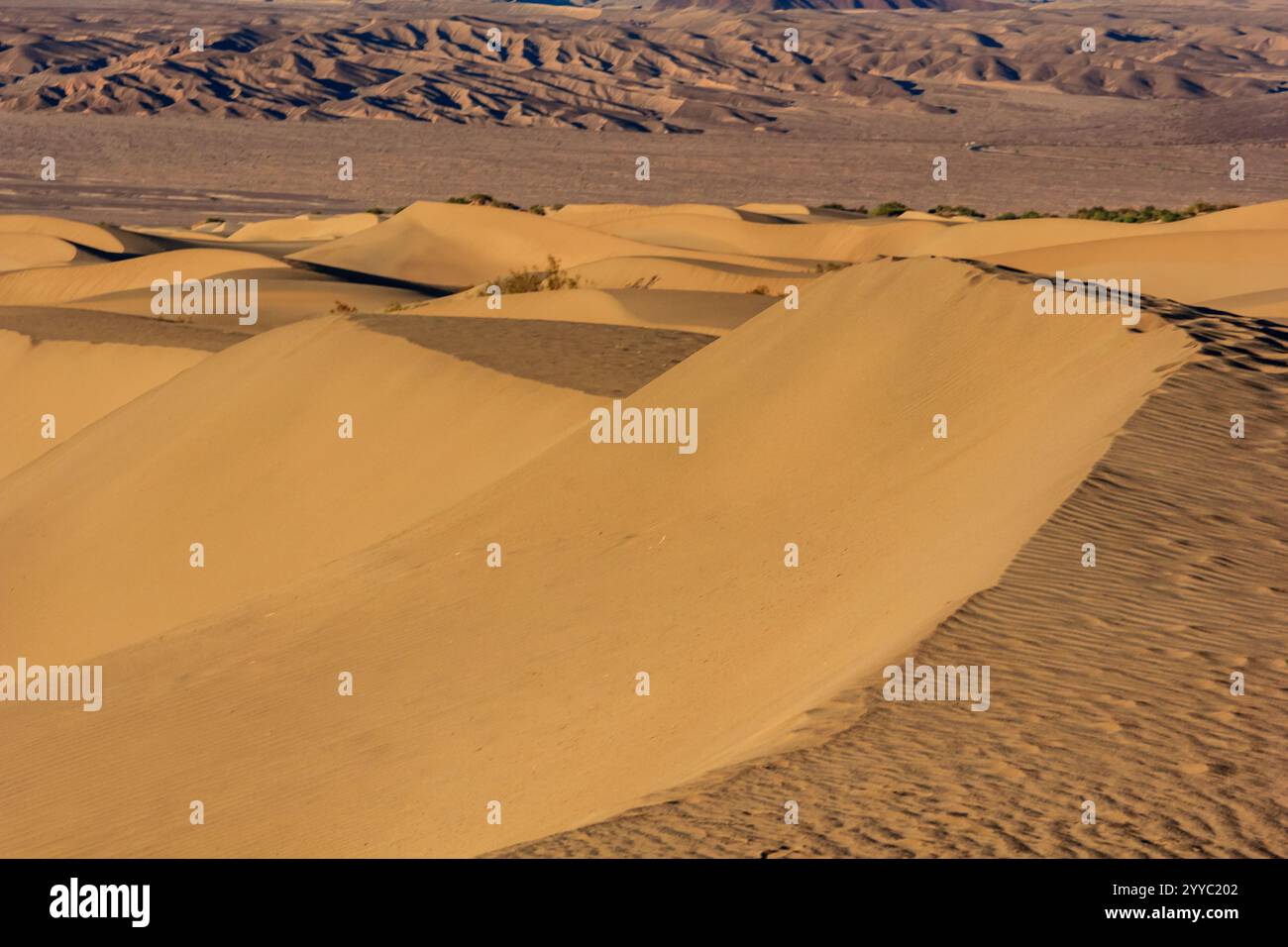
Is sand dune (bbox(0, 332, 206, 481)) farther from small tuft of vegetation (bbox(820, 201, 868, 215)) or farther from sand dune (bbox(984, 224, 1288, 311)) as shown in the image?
small tuft of vegetation (bbox(820, 201, 868, 215))

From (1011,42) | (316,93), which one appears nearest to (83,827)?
(316,93)

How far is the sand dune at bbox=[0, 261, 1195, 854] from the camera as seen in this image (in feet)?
27.1

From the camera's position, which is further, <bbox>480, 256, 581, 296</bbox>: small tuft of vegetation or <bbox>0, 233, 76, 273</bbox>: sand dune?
<bbox>0, 233, 76, 273</bbox>: sand dune

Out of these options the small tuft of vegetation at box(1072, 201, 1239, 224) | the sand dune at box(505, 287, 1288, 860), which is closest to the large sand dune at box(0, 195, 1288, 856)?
the sand dune at box(505, 287, 1288, 860)

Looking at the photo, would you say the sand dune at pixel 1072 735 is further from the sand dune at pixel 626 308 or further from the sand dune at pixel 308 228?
the sand dune at pixel 308 228

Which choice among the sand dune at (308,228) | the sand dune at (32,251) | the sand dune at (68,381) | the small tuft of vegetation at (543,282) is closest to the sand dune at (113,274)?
the sand dune at (32,251)

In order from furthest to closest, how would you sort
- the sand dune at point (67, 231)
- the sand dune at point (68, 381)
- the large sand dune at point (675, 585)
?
the sand dune at point (67, 231), the sand dune at point (68, 381), the large sand dune at point (675, 585)

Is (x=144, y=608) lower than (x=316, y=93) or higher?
lower

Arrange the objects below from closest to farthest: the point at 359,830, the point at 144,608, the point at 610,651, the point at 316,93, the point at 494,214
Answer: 1. the point at 359,830
2. the point at 610,651
3. the point at 144,608
4. the point at 494,214
5. the point at 316,93

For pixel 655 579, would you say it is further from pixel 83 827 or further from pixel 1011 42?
pixel 1011 42

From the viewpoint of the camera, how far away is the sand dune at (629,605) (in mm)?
8273
